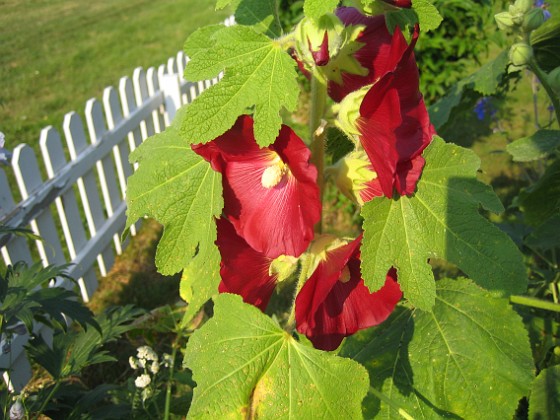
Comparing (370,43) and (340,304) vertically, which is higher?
(370,43)

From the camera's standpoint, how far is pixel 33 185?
300 centimetres

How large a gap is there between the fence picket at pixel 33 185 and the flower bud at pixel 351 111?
2220 millimetres

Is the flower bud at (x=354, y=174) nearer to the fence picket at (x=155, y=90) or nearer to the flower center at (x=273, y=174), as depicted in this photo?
the flower center at (x=273, y=174)

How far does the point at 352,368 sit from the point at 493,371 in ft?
1.08

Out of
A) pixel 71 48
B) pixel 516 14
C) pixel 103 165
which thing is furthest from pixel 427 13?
pixel 71 48

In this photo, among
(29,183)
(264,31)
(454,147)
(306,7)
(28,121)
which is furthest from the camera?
(28,121)

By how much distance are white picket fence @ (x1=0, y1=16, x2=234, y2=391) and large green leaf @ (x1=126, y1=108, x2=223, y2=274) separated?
4.96 ft

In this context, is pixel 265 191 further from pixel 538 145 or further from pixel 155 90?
pixel 155 90

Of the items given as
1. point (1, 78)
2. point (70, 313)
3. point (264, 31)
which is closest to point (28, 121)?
point (1, 78)

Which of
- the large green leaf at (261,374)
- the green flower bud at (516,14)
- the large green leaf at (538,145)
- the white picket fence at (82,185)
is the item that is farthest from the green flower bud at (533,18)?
the white picket fence at (82,185)

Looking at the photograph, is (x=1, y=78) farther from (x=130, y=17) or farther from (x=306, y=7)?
(x=306, y=7)

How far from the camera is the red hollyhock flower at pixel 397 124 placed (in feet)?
2.53

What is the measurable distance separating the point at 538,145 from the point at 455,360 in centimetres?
71

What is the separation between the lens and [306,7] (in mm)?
762
